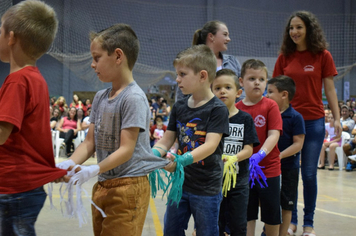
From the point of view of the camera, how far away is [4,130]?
1666mm

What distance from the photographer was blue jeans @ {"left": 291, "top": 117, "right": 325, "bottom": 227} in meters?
3.75

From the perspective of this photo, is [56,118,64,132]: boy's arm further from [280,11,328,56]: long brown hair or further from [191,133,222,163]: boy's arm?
[191,133,222,163]: boy's arm

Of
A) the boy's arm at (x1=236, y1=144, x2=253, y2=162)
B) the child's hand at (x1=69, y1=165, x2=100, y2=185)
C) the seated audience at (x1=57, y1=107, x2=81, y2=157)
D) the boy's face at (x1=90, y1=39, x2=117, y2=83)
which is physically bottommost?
the seated audience at (x1=57, y1=107, x2=81, y2=157)

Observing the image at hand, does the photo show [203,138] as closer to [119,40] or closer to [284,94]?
[119,40]

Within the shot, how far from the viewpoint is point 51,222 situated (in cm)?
420

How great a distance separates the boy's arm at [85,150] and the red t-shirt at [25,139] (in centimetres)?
24

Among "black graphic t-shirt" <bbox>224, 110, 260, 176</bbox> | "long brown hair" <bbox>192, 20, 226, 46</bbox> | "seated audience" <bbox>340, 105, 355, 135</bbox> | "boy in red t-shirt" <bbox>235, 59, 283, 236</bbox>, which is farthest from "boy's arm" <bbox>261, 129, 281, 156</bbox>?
"seated audience" <bbox>340, 105, 355, 135</bbox>

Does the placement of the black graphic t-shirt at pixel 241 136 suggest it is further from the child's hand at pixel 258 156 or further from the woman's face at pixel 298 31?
the woman's face at pixel 298 31

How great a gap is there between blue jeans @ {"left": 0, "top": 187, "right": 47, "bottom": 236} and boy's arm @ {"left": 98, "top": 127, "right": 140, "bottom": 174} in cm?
34

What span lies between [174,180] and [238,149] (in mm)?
800

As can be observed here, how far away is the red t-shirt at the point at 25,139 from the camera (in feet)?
5.57

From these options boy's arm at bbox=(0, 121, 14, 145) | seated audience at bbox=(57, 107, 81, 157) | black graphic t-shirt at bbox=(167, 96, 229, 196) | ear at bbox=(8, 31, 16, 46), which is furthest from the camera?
seated audience at bbox=(57, 107, 81, 157)

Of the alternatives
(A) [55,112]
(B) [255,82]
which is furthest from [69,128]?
(B) [255,82]

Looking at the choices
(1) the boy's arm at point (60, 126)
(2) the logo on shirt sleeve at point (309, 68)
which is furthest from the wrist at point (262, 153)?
(1) the boy's arm at point (60, 126)
